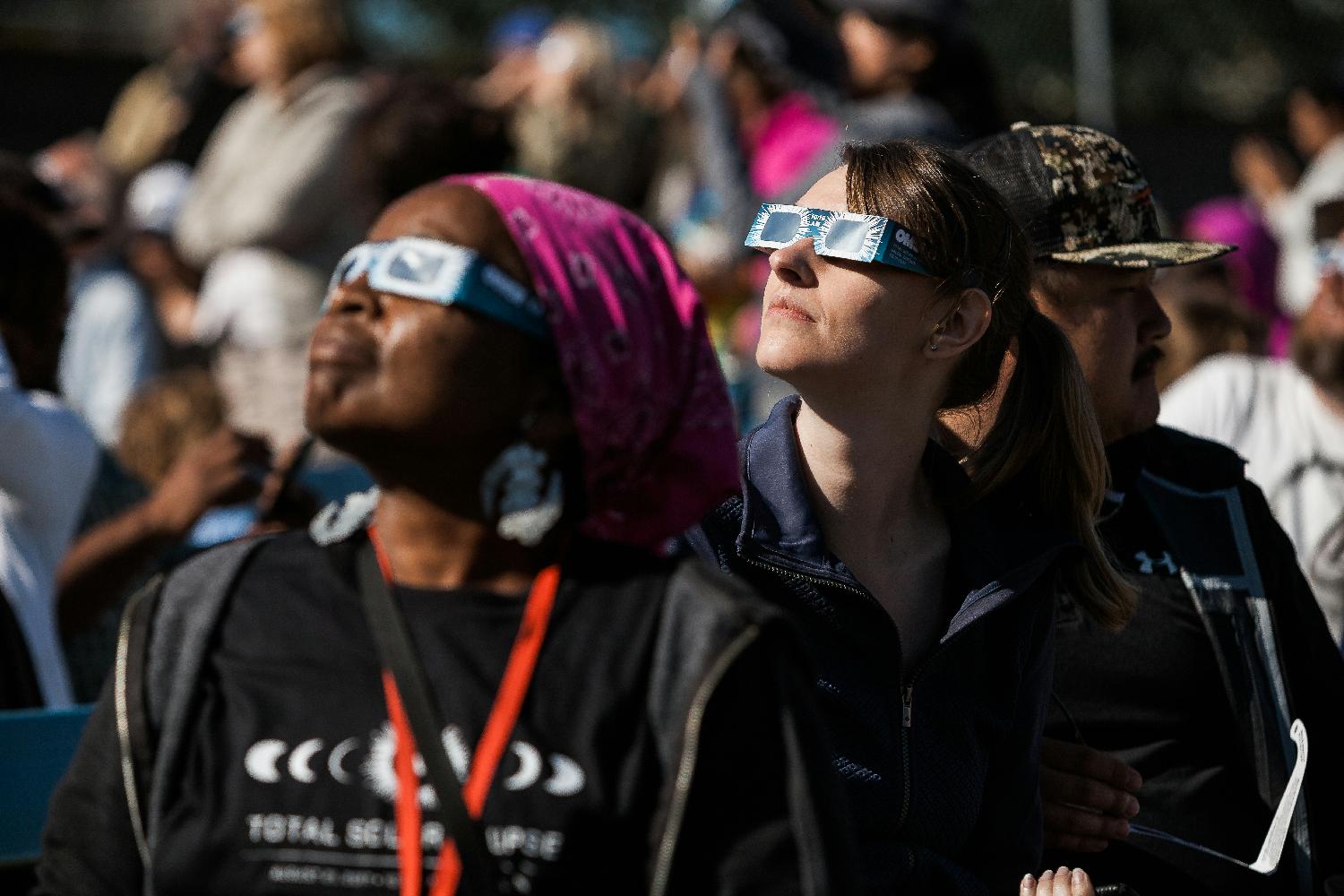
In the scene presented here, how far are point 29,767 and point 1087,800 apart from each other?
6.00ft

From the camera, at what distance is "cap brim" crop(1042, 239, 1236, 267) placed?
3.07 metres

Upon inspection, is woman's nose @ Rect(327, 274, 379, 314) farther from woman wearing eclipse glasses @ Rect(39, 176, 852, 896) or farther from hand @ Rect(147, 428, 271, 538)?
hand @ Rect(147, 428, 271, 538)

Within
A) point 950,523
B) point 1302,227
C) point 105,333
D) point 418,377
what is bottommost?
point 105,333

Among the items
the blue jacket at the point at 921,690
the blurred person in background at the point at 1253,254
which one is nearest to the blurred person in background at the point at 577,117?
the blurred person in background at the point at 1253,254

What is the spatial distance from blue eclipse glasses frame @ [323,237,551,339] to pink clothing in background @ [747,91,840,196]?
14.1 ft

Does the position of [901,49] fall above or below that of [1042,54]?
above

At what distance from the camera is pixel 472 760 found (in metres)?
1.88

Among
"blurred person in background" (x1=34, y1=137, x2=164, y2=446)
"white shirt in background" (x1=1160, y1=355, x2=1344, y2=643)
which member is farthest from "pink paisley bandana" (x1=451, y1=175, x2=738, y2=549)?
"blurred person in background" (x1=34, y1=137, x2=164, y2=446)

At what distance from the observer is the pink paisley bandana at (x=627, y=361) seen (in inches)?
78.8

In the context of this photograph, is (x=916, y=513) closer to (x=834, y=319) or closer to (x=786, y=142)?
(x=834, y=319)

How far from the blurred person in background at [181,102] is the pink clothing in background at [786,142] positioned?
10.3 feet

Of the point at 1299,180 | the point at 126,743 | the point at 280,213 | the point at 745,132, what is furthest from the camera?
the point at 1299,180

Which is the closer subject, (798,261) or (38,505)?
(798,261)

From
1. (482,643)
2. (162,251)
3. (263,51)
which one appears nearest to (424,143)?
(263,51)
